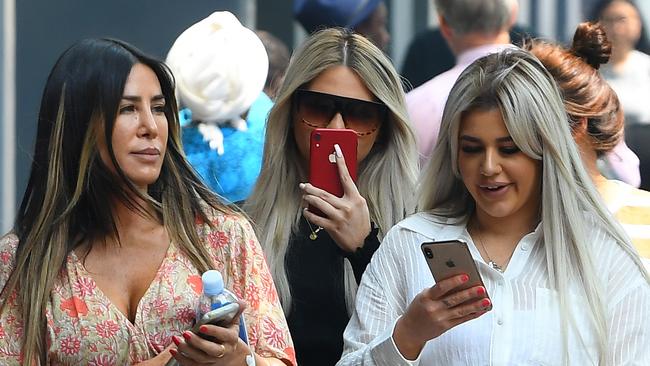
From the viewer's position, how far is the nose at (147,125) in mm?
3535

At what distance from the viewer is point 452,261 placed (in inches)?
126

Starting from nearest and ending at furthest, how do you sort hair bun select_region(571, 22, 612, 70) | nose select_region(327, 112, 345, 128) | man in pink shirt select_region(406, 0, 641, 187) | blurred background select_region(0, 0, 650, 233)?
nose select_region(327, 112, 345, 128) < hair bun select_region(571, 22, 612, 70) < man in pink shirt select_region(406, 0, 641, 187) < blurred background select_region(0, 0, 650, 233)

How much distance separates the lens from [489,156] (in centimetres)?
349

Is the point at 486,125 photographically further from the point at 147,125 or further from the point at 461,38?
the point at 461,38

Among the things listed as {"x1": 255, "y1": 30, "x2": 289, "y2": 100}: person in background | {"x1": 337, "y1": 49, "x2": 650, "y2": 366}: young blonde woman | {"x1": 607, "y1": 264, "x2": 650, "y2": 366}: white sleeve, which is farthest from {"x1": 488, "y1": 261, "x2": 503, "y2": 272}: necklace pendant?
{"x1": 255, "y1": 30, "x2": 289, "y2": 100}: person in background

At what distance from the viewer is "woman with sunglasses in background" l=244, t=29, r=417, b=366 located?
13.0ft

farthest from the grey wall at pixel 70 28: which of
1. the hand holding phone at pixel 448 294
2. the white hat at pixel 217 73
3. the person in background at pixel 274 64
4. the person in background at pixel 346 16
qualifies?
the hand holding phone at pixel 448 294

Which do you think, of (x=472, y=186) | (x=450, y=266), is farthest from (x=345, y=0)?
(x=450, y=266)

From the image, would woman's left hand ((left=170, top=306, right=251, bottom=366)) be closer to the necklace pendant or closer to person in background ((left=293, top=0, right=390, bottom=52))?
the necklace pendant

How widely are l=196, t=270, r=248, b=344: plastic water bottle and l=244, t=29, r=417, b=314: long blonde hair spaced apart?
89 cm

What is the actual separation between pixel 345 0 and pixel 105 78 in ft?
8.64

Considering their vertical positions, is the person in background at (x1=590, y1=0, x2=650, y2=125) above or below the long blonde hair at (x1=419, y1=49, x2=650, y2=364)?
below

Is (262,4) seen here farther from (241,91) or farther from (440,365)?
(440,365)

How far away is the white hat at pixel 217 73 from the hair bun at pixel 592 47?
1194 millimetres
